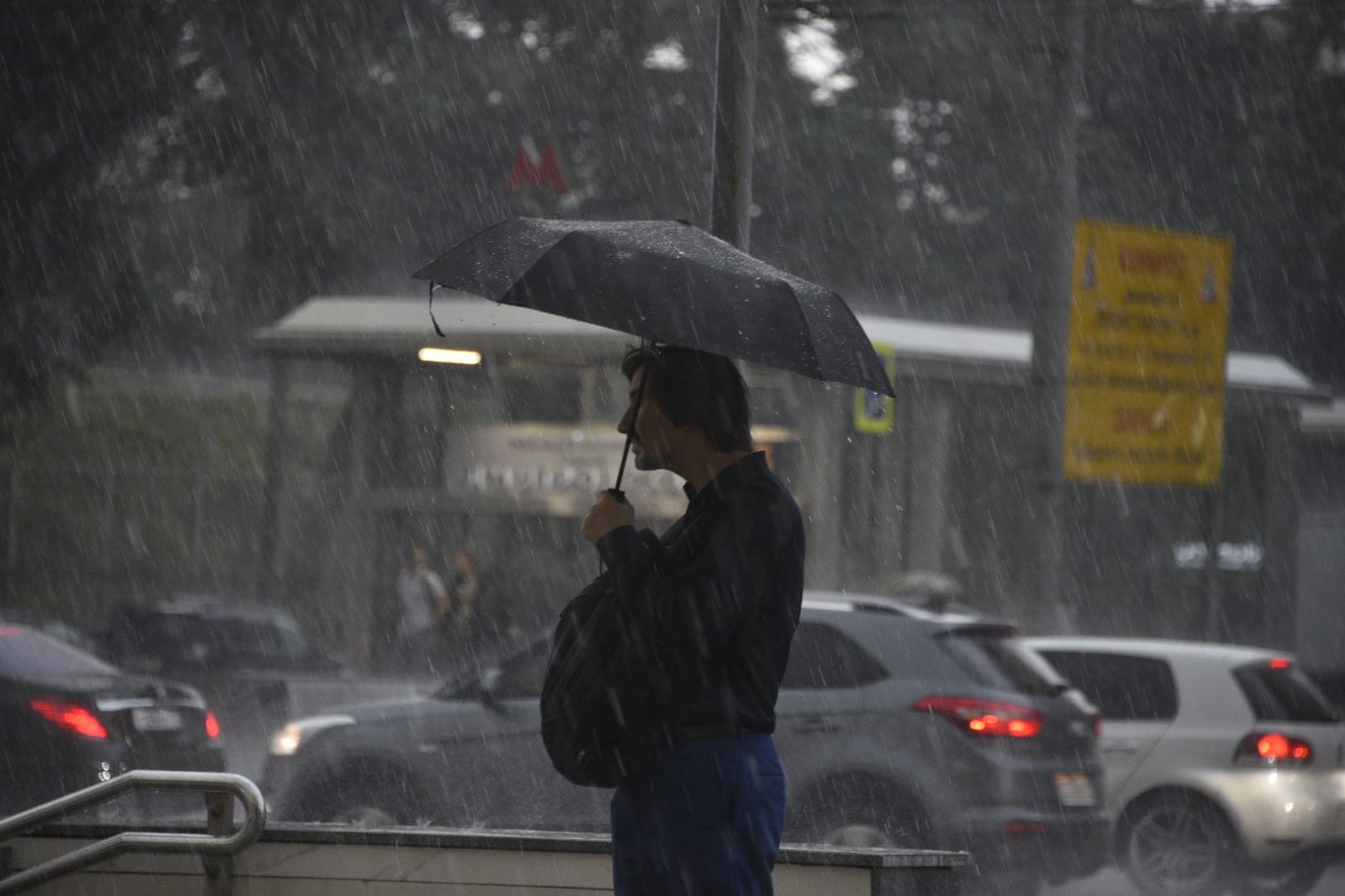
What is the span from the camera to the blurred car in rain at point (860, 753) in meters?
8.69

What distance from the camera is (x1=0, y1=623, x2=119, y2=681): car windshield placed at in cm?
996

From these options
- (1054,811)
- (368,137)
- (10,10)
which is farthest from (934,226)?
(1054,811)

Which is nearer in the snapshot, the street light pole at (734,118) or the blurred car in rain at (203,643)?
the street light pole at (734,118)

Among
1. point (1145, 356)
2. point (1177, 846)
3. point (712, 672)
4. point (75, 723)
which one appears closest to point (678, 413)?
point (712, 672)

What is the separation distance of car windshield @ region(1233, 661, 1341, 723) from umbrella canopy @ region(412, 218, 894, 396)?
23.4 ft

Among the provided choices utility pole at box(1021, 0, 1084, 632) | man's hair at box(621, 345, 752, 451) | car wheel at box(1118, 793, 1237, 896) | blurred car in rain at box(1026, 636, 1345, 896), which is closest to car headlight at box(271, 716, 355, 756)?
blurred car in rain at box(1026, 636, 1345, 896)

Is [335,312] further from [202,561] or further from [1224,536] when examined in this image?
[1224,536]

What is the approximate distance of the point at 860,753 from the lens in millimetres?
8711

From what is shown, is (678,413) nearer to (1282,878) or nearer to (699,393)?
(699,393)

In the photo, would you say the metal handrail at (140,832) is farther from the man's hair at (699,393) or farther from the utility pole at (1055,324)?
the utility pole at (1055,324)

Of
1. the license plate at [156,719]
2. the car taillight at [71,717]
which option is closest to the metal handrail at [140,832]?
the car taillight at [71,717]

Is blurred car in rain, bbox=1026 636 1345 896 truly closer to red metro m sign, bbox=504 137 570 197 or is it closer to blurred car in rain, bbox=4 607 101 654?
red metro m sign, bbox=504 137 570 197

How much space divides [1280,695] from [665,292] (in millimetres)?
7773

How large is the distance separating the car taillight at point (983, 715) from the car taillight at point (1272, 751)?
1788mm
